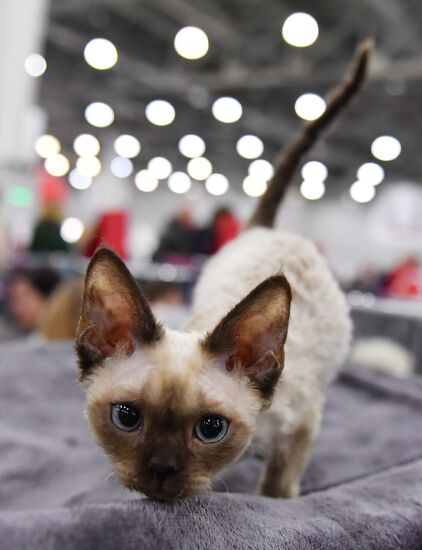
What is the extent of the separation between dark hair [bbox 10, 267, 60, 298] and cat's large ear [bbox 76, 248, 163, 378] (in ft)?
7.98

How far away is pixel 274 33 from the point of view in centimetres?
602

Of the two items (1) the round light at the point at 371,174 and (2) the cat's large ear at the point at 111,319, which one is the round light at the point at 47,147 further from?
(2) the cat's large ear at the point at 111,319

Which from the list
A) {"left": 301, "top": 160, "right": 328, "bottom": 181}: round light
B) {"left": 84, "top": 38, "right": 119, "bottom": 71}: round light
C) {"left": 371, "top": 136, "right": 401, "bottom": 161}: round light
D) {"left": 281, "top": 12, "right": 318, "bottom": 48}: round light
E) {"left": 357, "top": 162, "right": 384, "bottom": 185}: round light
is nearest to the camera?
{"left": 301, "top": 160, "right": 328, "bottom": 181}: round light

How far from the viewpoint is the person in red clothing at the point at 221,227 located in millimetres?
4262

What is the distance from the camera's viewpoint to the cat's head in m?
0.80

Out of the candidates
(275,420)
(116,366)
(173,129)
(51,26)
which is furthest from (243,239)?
(173,129)

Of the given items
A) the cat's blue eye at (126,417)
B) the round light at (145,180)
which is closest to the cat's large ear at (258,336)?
the cat's blue eye at (126,417)

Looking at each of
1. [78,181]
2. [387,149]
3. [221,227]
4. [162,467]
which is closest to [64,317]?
[162,467]

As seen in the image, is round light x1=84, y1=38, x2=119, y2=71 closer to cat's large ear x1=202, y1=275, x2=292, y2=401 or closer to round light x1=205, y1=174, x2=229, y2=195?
cat's large ear x1=202, y1=275, x2=292, y2=401

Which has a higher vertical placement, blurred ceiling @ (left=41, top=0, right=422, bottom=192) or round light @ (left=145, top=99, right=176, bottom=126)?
blurred ceiling @ (left=41, top=0, right=422, bottom=192)

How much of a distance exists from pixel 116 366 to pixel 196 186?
1319 centimetres

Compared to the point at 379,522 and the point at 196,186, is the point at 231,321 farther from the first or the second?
the point at 196,186

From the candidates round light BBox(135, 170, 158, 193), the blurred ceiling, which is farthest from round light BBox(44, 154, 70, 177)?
round light BBox(135, 170, 158, 193)

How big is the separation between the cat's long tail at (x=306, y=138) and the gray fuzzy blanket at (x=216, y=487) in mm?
568
